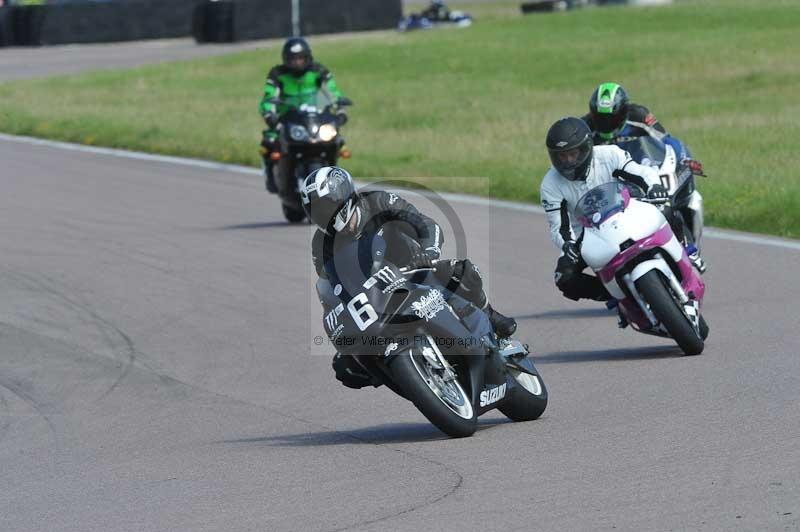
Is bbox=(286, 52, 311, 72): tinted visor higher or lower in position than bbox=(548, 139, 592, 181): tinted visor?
lower

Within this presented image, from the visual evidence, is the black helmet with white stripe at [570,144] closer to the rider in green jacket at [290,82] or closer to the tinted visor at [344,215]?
the tinted visor at [344,215]

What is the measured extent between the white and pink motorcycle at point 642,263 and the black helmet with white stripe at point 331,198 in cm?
250

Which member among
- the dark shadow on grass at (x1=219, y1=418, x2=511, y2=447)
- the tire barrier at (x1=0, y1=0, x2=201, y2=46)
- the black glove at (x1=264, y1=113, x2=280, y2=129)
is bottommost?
the tire barrier at (x1=0, y1=0, x2=201, y2=46)

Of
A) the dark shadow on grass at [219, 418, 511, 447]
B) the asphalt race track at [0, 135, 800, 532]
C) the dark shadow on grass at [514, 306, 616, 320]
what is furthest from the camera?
the dark shadow on grass at [514, 306, 616, 320]

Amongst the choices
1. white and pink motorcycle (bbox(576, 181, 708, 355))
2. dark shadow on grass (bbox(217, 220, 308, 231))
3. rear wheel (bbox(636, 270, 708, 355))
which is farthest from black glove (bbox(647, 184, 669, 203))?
dark shadow on grass (bbox(217, 220, 308, 231))

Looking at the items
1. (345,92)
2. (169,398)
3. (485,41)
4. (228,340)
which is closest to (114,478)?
(169,398)

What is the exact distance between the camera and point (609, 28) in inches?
1665

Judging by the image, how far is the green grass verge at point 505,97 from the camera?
19.8 m

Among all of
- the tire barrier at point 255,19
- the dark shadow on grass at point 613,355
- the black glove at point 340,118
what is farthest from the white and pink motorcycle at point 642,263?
the tire barrier at point 255,19

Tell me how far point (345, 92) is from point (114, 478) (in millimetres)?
26533

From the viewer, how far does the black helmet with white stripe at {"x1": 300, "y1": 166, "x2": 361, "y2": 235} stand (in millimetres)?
7094

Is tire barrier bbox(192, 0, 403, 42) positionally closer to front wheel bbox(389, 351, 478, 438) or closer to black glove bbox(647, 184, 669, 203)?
black glove bbox(647, 184, 669, 203)

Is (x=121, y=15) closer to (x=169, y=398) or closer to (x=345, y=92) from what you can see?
(x=345, y=92)

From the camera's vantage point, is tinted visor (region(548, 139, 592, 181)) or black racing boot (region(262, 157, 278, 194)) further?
black racing boot (region(262, 157, 278, 194))
